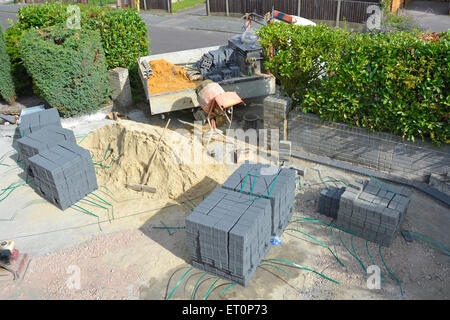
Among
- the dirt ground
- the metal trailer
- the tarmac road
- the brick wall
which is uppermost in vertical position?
the tarmac road

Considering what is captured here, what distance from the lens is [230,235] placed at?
7148 mm

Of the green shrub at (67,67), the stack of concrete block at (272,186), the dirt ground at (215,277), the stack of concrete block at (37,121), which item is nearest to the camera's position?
the dirt ground at (215,277)

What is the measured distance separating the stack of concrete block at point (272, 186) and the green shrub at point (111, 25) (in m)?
8.70

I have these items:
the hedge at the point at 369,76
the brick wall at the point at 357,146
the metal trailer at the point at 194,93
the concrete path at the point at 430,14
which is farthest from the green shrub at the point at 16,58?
the concrete path at the point at 430,14

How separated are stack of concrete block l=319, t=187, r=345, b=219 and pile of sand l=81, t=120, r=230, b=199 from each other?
2.82m

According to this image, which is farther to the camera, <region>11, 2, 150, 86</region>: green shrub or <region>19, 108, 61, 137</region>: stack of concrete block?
<region>11, 2, 150, 86</region>: green shrub

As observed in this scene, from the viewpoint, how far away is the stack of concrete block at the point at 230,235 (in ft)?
23.7

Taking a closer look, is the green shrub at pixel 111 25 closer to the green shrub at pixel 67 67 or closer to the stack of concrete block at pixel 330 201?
the green shrub at pixel 67 67

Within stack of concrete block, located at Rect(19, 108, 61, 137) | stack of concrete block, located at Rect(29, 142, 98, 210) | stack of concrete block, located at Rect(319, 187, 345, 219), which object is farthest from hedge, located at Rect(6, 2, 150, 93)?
stack of concrete block, located at Rect(319, 187, 345, 219)

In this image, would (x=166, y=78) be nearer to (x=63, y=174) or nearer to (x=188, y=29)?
(x=63, y=174)

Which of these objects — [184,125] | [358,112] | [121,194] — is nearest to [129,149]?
[121,194]

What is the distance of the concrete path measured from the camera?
77.3 feet

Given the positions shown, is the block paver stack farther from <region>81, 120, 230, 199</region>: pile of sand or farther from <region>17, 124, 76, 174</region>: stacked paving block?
<region>17, 124, 76, 174</region>: stacked paving block

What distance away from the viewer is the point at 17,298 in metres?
7.63
